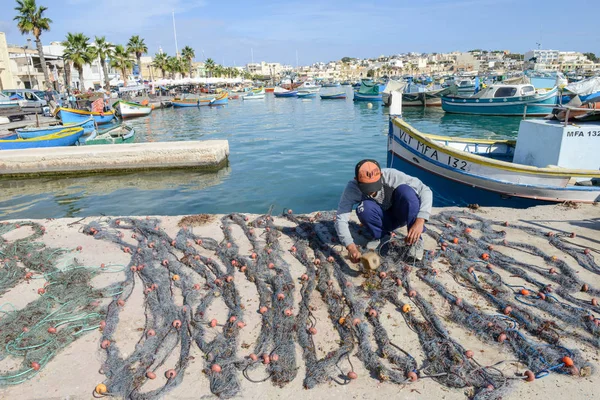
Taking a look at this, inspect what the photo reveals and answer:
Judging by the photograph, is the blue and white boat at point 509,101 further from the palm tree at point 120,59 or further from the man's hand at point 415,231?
the palm tree at point 120,59

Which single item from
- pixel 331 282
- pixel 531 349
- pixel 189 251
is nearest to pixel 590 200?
pixel 531 349

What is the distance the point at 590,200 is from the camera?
6.70 m

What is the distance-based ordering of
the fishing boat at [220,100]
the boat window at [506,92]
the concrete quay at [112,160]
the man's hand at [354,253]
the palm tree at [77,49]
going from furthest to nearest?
the fishing boat at [220,100], the palm tree at [77,49], the boat window at [506,92], the concrete quay at [112,160], the man's hand at [354,253]

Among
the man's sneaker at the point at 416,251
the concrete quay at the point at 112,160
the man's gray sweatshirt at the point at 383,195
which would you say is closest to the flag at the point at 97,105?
the concrete quay at the point at 112,160

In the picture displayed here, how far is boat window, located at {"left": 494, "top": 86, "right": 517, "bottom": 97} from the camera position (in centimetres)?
2917

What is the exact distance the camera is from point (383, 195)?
14.9 feet

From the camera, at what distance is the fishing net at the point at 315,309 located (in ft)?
10.3

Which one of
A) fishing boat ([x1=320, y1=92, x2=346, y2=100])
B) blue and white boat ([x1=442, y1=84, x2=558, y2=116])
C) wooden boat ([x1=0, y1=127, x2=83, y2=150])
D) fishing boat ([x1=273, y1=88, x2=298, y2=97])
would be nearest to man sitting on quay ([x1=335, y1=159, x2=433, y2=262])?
wooden boat ([x1=0, y1=127, x2=83, y2=150])

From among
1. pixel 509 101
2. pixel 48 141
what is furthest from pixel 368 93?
pixel 48 141

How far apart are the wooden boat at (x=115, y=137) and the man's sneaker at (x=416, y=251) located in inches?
664

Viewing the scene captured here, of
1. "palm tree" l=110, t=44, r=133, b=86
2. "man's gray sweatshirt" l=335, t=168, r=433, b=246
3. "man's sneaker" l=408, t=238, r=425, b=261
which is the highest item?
"palm tree" l=110, t=44, r=133, b=86

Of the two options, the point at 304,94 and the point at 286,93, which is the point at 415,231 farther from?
the point at 286,93

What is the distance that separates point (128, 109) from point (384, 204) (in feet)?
119

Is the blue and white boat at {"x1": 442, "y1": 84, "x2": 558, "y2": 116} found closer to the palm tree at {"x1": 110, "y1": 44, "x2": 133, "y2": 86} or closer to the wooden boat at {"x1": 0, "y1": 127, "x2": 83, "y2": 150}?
the wooden boat at {"x1": 0, "y1": 127, "x2": 83, "y2": 150}
